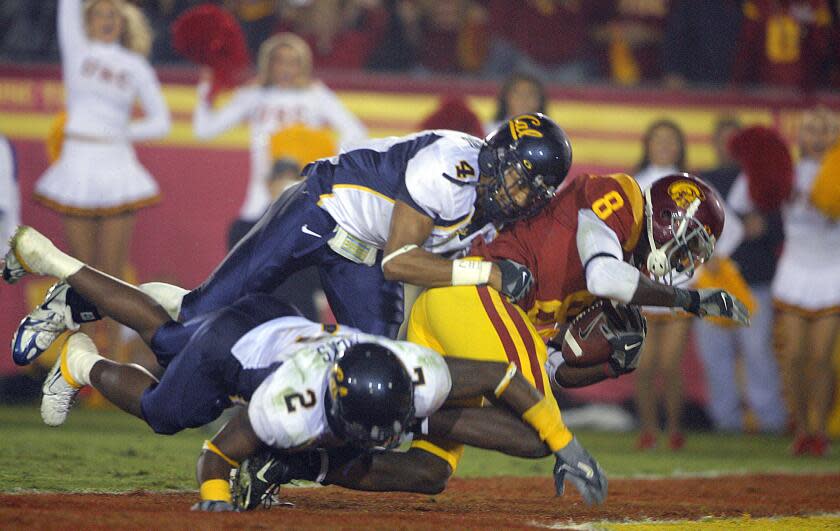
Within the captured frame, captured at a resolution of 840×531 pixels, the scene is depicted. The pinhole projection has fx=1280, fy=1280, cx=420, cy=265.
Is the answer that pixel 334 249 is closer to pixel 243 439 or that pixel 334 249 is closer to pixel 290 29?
pixel 243 439

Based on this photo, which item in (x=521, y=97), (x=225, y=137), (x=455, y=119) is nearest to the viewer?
(x=521, y=97)

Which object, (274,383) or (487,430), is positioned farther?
(487,430)

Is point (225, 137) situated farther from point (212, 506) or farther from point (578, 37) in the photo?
point (212, 506)

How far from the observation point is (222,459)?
15.3ft

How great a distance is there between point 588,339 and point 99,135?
4614mm

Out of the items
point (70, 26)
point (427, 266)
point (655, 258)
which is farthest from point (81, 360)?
point (70, 26)

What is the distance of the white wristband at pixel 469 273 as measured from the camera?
525cm

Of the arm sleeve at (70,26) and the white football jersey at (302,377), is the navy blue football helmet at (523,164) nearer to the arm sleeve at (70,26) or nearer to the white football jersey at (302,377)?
the white football jersey at (302,377)

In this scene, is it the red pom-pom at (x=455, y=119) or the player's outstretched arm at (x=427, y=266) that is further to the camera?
the red pom-pom at (x=455, y=119)

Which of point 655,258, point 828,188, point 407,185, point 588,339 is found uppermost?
point 828,188

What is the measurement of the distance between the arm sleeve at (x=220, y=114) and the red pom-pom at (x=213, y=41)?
0.38 feet

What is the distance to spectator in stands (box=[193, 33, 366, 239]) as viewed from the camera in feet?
29.9

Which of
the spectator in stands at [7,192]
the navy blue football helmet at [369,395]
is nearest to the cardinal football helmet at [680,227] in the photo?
the navy blue football helmet at [369,395]

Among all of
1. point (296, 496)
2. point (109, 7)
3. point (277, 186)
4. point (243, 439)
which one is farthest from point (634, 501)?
point (109, 7)
